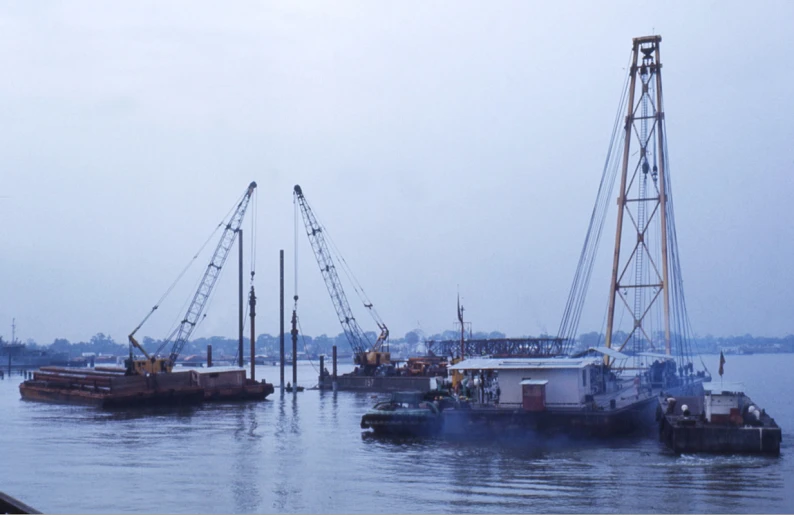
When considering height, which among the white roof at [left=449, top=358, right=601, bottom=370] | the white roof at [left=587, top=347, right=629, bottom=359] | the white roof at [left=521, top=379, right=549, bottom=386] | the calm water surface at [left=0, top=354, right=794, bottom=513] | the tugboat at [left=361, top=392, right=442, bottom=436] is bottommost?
the calm water surface at [left=0, top=354, right=794, bottom=513]

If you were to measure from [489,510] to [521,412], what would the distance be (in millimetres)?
14055

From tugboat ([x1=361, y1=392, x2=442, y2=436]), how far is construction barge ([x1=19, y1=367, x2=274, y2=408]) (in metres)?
26.6

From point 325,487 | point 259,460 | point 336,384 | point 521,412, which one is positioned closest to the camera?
point 325,487

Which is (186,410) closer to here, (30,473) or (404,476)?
(30,473)

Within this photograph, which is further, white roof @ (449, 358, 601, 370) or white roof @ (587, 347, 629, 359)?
white roof @ (587, 347, 629, 359)

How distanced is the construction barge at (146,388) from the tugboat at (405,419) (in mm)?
26581

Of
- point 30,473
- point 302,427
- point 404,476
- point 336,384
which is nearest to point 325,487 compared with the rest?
point 404,476

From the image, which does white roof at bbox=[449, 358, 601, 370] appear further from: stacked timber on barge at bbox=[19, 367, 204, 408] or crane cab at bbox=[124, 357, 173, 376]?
crane cab at bbox=[124, 357, 173, 376]

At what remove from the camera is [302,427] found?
42.4 meters

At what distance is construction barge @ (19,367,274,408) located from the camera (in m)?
58.2

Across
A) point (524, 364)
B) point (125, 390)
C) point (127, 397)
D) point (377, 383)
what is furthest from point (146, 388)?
point (524, 364)

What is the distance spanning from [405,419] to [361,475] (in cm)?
969

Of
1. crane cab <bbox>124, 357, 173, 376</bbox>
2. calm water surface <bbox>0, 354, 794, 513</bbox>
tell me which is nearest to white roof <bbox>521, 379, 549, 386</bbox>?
calm water surface <bbox>0, 354, 794, 513</bbox>

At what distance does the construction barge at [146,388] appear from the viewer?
58219mm
